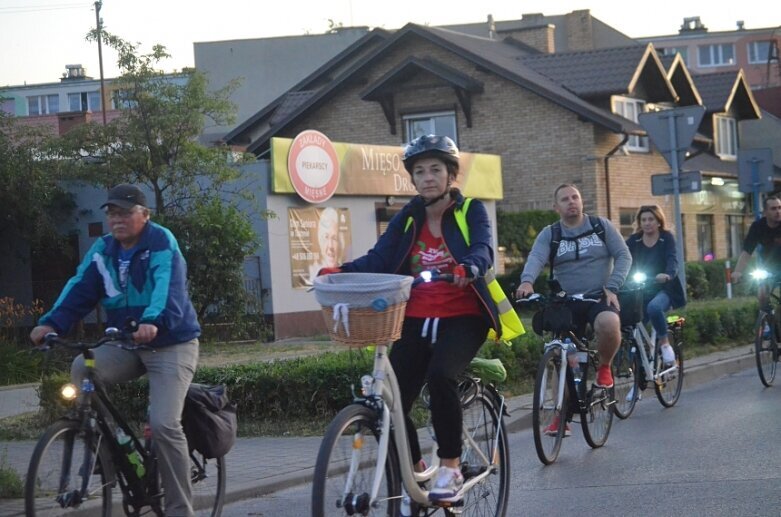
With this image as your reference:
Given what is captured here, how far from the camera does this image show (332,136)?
3612 centimetres

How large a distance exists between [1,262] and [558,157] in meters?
14.9

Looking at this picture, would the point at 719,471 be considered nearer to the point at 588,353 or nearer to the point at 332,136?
the point at 588,353

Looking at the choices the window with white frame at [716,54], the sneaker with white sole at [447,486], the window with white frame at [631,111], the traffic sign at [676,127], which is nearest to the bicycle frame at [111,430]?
the sneaker with white sole at [447,486]

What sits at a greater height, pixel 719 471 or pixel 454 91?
pixel 454 91

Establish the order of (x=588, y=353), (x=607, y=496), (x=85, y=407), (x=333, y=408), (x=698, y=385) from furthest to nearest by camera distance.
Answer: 1. (x=698, y=385)
2. (x=333, y=408)
3. (x=588, y=353)
4. (x=607, y=496)
5. (x=85, y=407)

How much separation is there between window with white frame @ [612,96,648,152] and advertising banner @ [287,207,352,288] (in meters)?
11.8

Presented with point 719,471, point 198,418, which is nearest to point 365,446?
point 198,418

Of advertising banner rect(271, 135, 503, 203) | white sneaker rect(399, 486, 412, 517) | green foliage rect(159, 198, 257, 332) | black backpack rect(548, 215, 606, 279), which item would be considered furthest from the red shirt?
advertising banner rect(271, 135, 503, 203)

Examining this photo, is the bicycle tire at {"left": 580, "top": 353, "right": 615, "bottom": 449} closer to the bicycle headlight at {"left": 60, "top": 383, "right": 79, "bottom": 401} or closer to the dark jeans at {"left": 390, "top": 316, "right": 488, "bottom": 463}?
the dark jeans at {"left": 390, "top": 316, "right": 488, "bottom": 463}

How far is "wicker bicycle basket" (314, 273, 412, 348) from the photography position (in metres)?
5.15

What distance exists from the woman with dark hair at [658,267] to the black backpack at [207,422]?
6.16 m

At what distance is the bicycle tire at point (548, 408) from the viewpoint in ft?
28.0

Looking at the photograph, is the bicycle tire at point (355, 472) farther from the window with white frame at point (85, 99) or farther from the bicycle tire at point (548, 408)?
the window with white frame at point (85, 99)

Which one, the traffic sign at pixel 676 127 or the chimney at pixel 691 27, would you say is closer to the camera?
the traffic sign at pixel 676 127
